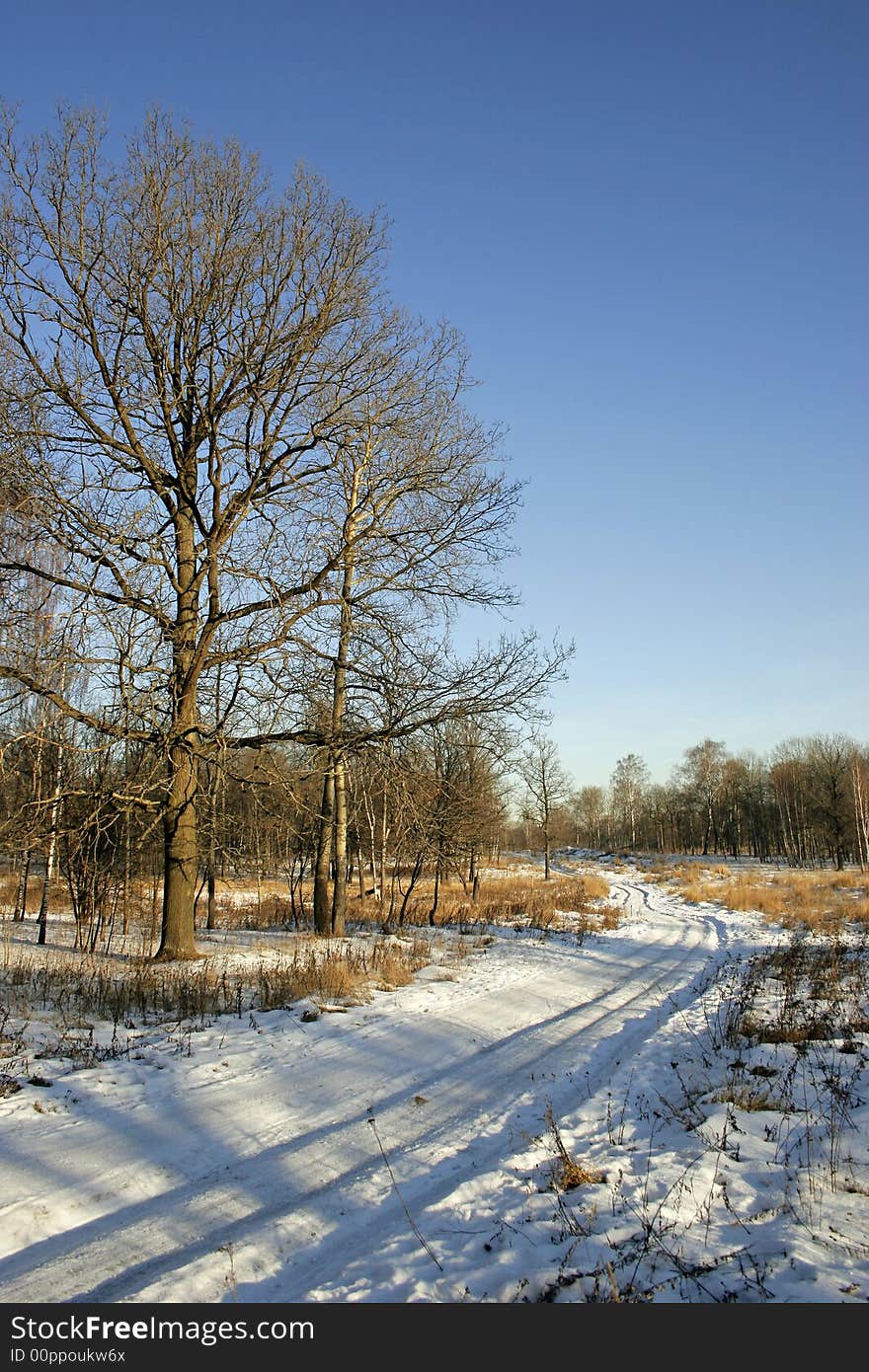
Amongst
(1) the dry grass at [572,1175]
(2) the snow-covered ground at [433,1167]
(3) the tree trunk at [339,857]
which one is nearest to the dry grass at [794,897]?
(3) the tree trunk at [339,857]

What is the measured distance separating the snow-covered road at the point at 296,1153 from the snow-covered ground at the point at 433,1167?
20mm

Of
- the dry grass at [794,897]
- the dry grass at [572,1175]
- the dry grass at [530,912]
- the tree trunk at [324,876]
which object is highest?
the tree trunk at [324,876]

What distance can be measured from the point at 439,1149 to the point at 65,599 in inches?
370

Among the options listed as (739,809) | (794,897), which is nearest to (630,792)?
(739,809)

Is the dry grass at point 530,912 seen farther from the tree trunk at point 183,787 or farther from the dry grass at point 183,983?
the tree trunk at point 183,787

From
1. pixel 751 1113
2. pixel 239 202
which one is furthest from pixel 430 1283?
pixel 239 202

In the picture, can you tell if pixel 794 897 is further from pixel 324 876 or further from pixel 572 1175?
pixel 572 1175

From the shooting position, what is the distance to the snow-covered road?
A: 3.72m

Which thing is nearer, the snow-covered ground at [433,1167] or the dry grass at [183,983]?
the snow-covered ground at [433,1167]

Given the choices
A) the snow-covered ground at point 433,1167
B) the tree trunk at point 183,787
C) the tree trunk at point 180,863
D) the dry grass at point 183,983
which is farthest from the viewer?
the tree trunk at point 180,863

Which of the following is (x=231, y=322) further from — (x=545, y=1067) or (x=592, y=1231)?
(x=592, y=1231)

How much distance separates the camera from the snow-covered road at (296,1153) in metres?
3.72

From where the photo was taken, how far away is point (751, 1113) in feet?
18.9

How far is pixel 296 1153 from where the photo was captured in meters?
5.22
